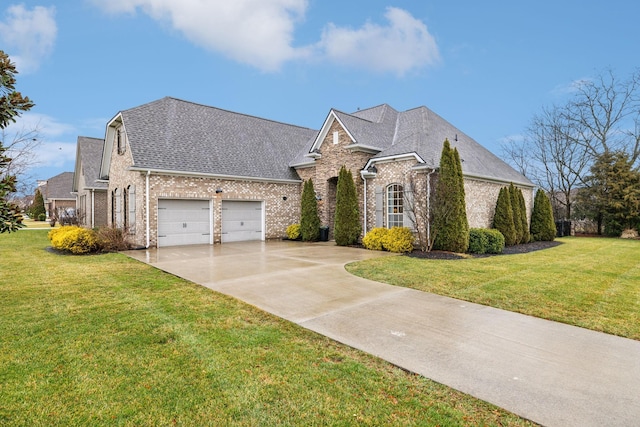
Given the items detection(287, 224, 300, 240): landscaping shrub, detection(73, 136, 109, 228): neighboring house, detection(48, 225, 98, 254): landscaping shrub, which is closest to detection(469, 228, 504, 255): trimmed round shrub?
detection(287, 224, 300, 240): landscaping shrub

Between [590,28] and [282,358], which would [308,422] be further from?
[590,28]

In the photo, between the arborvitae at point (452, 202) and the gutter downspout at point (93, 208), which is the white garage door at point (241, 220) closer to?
the arborvitae at point (452, 202)

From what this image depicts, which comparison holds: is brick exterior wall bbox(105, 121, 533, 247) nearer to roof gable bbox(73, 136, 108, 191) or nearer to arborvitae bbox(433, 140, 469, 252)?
arborvitae bbox(433, 140, 469, 252)

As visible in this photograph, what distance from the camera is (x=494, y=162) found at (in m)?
18.1

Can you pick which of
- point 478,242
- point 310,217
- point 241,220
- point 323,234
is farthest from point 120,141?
point 478,242

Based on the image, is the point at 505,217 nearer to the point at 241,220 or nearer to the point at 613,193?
the point at 613,193

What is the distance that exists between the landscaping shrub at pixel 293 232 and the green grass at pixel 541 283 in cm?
733

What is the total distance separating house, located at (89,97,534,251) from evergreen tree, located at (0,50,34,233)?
9.00 metres

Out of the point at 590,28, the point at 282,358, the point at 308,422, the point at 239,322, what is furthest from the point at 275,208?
the point at 590,28

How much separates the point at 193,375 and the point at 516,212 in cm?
1647

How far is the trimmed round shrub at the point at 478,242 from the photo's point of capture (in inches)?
500

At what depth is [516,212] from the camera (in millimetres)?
15867

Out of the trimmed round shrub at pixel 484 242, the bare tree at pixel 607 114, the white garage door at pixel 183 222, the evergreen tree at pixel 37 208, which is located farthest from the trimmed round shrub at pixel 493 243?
the evergreen tree at pixel 37 208

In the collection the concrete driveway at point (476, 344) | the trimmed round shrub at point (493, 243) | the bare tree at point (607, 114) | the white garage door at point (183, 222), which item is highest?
the bare tree at point (607, 114)
